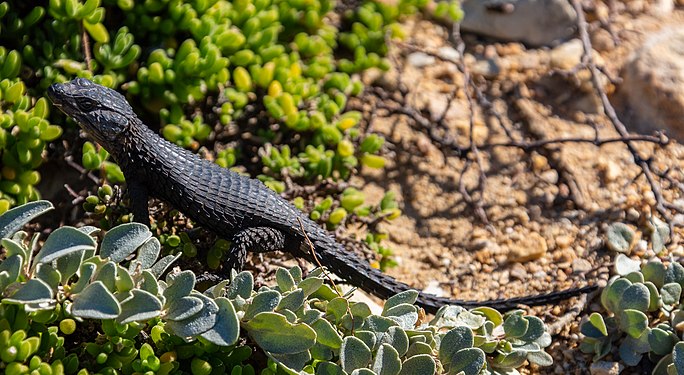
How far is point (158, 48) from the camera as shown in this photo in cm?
466

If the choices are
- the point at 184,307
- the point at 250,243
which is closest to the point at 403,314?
the point at 250,243

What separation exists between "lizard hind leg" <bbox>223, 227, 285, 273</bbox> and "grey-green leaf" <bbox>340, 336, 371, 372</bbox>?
2.54ft

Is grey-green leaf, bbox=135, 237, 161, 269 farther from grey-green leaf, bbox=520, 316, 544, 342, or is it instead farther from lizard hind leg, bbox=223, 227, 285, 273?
grey-green leaf, bbox=520, 316, 544, 342

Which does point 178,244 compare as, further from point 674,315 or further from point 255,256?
point 674,315

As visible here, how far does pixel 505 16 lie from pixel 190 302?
3.55 m

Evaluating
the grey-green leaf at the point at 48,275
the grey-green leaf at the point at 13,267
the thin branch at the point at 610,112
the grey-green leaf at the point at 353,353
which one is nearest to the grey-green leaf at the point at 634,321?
the thin branch at the point at 610,112

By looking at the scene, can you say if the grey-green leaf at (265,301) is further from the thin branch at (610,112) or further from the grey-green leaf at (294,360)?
the thin branch at (610,112)

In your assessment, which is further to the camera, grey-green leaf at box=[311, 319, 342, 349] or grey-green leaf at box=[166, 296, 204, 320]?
grey-green leaf at box=[311, 319, 342, 349]

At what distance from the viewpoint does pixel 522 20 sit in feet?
18.5

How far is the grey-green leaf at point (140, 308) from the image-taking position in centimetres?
291

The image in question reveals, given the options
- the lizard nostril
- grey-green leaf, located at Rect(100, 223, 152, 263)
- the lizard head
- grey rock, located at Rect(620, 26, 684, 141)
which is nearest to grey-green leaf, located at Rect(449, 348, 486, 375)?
grey-green leaf, located at Rect(100, 223, 152, 263)

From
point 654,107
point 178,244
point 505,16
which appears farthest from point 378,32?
point 178,244

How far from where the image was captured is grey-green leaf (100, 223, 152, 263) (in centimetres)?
318

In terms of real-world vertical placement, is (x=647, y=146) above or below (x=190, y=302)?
below
